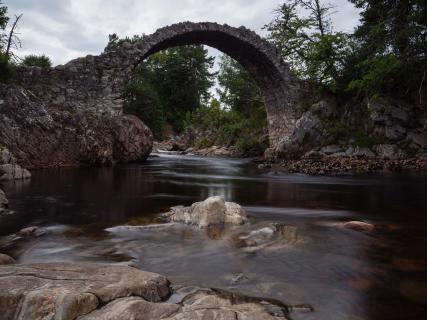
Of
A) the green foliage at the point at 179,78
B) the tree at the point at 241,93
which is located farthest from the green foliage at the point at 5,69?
the green foliage at the point at 179,78

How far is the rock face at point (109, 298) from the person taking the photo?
6.07ft

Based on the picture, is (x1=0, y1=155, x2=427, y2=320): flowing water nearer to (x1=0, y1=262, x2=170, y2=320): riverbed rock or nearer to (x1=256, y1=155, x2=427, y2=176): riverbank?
(x1=0, y1=262, x2=170, y2=320): riverbed rock

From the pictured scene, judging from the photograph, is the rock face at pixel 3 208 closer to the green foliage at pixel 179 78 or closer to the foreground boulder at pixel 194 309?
the foreground boulder at pixel 194 309

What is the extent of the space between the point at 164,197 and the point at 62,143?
6.50m

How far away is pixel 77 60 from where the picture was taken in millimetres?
13164

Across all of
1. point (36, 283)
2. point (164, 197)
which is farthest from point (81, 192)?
point (36, 283)

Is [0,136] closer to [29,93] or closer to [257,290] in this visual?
[29,93]

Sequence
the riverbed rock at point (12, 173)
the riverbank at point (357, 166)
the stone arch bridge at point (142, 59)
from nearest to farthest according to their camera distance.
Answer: the riverbed rock at point (12, 173) < the riverbank at point (357, 166) < the stone arch bridge at point (142, 59)

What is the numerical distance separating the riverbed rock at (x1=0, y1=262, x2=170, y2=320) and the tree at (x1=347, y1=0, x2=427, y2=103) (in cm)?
1097

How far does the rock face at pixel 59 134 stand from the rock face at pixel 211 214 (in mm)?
6009

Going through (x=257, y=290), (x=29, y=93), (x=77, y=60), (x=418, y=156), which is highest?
(x=77, y=60)

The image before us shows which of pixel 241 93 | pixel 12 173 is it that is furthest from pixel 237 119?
pixel 12 173

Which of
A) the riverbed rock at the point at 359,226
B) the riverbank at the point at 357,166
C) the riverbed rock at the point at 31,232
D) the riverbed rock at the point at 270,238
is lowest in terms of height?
the riverbed rock at the point at 31,232

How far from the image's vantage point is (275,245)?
343 centimetres
